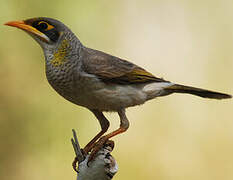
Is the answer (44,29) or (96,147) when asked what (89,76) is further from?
(96,147)

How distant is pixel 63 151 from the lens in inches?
337

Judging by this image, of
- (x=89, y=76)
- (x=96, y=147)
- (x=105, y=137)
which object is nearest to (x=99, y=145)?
(x=96, y=147)

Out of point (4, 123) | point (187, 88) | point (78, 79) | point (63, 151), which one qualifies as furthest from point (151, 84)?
point (4, 123)

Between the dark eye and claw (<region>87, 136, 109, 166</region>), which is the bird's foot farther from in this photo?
the dark eye

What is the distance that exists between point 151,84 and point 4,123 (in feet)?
10.3

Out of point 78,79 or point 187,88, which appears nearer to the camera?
point 78,79

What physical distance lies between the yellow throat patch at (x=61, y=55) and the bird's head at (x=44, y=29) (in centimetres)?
7

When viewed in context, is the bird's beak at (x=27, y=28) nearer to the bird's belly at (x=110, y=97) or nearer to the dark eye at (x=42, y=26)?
the dark eye at (x=42, y=26)

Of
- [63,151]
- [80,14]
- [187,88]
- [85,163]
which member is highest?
[80,14]

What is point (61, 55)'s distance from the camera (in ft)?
19.7

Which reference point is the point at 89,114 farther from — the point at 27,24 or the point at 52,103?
the point at 27,24

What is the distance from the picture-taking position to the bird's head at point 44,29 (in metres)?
5.87

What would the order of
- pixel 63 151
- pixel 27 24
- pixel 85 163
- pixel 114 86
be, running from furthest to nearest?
1. pixel 63 151
2. pixel 114 86
3. pixel 27 24
4. pixel 85 163

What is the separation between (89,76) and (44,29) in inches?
30.3
